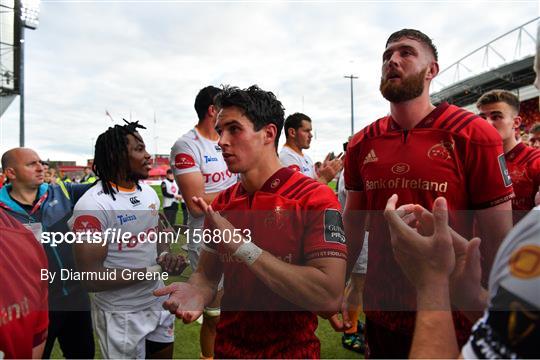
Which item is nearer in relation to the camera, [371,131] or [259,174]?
[259,174]

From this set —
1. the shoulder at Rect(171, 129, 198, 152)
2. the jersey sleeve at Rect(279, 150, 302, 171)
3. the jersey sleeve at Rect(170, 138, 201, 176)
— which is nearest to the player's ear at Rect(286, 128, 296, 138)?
the jersey sleeve at Rect(279, 150, 302, 171)

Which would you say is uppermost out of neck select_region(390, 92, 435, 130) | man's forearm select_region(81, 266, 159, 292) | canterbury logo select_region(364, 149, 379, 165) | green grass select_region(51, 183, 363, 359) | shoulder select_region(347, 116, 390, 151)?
neck select_region(390, 92, 435, 130)

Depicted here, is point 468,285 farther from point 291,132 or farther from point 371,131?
point 291,132

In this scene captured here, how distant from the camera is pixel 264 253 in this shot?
1.75m

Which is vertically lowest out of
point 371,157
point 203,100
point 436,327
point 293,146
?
point 436,327

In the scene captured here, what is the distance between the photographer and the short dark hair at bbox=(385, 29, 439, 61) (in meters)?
2.23

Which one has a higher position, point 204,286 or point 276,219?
point 276,219

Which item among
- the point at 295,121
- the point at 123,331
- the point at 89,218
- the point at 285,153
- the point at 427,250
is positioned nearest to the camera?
the point at 427,250

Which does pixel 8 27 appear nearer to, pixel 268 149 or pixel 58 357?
pixel 58 357

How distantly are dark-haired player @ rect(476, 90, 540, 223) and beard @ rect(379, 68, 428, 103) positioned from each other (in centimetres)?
185

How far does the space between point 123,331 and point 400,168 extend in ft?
7.62

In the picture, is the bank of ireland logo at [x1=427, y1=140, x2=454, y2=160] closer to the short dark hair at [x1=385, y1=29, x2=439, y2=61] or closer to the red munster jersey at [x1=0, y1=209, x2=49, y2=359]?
the short dark hair at [x1=385, y1=29, x2=439, y2=61]

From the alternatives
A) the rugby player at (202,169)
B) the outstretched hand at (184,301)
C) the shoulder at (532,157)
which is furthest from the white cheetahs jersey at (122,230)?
the shoulder at (532,157)

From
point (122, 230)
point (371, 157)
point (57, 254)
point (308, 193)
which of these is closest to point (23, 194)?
point (57, 254)
